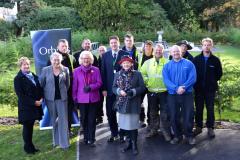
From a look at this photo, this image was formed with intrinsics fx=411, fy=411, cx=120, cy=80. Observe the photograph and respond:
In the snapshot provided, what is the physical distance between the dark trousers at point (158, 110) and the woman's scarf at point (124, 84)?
0.80m

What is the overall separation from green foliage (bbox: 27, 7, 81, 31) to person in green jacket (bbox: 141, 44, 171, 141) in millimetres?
28117

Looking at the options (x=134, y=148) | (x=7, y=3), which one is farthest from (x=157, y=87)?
(x=7, y=3)

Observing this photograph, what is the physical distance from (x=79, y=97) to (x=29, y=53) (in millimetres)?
16014

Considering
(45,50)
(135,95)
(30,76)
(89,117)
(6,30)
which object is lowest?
(89,117)

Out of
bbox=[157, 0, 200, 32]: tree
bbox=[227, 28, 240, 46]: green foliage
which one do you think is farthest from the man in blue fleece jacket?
bbox=[157, 0, 200, 32]: tree

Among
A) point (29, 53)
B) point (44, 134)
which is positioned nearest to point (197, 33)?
point (29, 53)

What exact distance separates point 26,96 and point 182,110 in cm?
282

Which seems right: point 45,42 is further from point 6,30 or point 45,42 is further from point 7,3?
point 7,3

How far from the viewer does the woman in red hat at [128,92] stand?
7.04 metres

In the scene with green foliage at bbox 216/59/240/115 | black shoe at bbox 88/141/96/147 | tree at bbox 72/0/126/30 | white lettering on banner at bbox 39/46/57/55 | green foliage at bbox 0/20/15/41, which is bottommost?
black shoe at bbox 88/141/96/147

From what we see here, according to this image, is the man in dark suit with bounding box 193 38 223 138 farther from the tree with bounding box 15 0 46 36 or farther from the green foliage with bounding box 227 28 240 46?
the tree with bounding box 15 0 46 36

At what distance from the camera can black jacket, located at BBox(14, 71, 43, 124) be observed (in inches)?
281

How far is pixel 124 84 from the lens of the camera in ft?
23.3

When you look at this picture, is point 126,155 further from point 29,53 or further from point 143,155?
point 29,53
